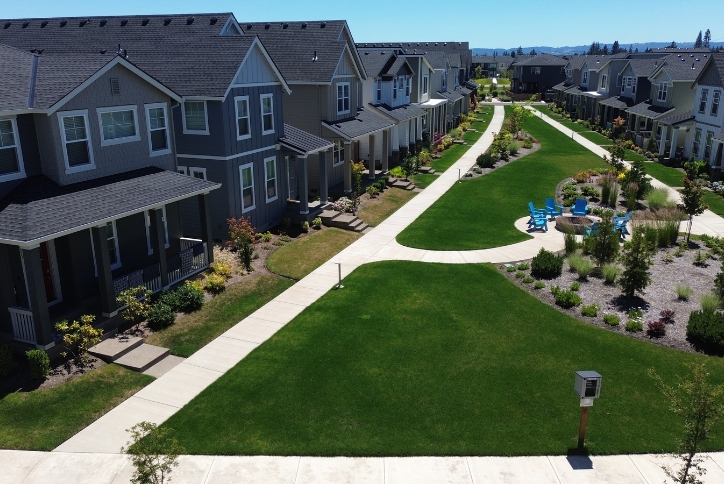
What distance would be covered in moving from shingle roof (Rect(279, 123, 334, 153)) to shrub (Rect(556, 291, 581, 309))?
12928mm

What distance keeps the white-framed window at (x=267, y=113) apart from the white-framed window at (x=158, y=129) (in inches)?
213

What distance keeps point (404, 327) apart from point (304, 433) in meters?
5.69

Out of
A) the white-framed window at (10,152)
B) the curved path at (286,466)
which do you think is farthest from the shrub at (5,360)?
the white-framed window at (10,152)

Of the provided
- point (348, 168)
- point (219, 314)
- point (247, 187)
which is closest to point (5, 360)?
point (219, 314)

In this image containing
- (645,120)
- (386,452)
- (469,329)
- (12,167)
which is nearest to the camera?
(386,452)

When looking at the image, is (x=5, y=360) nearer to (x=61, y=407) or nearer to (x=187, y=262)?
(x=61, y=407)

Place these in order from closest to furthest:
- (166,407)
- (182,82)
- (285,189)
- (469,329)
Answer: (166,407) → (469,329) → (182,82) → (285,189)

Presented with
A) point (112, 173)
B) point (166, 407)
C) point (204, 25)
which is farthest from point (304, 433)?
point (204, 25)

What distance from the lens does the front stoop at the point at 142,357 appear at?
14547 millimetres

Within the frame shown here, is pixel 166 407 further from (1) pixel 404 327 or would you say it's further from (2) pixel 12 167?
(2) pixel 12 167

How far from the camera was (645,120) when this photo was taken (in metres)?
53.5

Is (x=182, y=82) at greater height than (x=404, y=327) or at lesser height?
greater

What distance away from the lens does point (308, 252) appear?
23641mm

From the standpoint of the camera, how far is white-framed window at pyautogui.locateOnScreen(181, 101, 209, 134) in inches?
891
